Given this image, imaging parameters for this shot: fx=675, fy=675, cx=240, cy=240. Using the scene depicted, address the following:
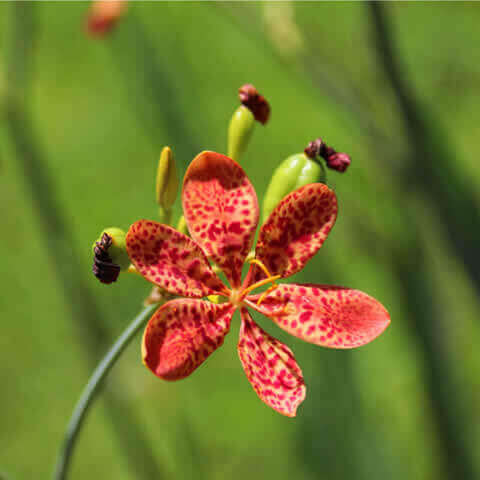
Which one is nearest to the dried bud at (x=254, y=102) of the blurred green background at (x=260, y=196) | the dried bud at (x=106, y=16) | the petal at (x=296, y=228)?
the petal at (x=296, y=228)

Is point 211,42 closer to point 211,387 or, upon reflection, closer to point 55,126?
point 55,126

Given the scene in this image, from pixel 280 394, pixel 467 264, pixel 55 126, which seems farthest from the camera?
pixel 55 126

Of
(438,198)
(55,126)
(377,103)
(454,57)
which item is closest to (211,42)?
(55,126)

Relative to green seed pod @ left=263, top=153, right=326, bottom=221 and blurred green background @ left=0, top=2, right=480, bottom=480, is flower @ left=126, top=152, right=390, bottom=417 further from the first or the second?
blurred green background @ left=0, top=2, right=480, bottom=480

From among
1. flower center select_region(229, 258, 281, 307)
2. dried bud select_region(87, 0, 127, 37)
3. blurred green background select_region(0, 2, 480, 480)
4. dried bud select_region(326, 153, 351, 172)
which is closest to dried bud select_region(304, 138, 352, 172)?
dried bud select_region(326, 153, 351, 172)

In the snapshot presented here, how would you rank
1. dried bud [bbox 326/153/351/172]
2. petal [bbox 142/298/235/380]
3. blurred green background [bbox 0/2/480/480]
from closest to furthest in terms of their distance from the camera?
1. petal [bbox 142/298/235/380]
2. dried bud [bbox 326/153/351/172]
3. blurred green background [bbox 0/2/480/480]

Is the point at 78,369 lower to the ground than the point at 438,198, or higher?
lower

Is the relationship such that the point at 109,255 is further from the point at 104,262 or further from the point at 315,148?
the point at 315,148
